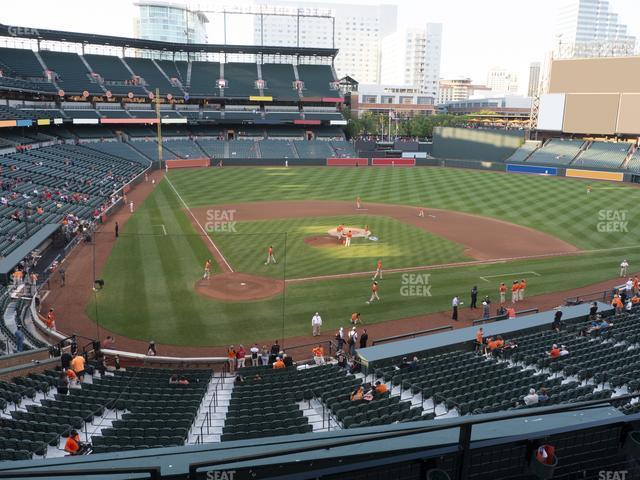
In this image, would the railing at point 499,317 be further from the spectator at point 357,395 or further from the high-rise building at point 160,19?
the high-rise building at point 160,19

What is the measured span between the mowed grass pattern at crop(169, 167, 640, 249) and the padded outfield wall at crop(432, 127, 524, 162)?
27.6ft

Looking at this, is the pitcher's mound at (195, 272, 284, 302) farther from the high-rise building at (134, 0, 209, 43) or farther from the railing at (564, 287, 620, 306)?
the high-rise building at (134, 0, 209, 43)

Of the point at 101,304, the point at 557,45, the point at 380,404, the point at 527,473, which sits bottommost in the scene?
the point at 101,304

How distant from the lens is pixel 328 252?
3497cm

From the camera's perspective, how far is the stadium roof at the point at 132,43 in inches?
2889

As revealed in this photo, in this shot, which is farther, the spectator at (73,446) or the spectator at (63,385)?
the spectator at (63,385)

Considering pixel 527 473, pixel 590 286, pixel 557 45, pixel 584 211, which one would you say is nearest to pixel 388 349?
pixel 527 473

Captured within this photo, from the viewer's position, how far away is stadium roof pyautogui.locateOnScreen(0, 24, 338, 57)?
73375mm

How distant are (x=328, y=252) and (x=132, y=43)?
67.8 metres

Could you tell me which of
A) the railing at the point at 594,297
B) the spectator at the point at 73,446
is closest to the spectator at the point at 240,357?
the spectator at the point at 73,446

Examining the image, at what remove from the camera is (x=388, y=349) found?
1898cm

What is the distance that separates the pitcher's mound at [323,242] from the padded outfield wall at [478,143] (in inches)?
2154

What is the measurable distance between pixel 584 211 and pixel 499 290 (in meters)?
26.7

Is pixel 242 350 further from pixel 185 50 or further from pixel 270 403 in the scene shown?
pixel 185 50
